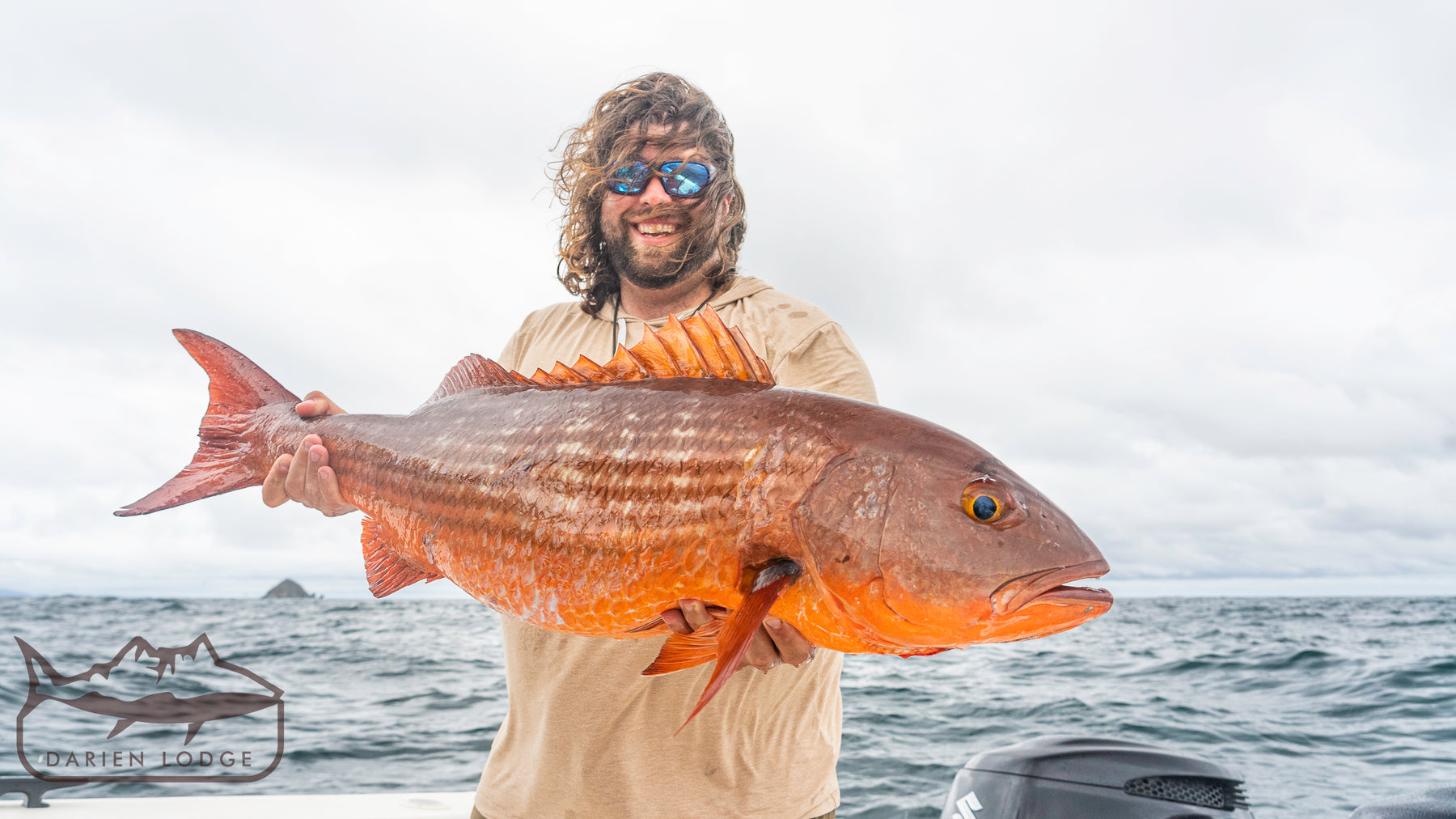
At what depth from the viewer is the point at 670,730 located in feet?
8.65

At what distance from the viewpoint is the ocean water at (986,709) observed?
9195 mm

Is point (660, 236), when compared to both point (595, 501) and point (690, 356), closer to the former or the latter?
point (690, 356)

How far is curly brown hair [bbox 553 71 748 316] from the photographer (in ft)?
11.3

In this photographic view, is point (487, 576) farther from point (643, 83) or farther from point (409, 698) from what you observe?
point (409, 698)

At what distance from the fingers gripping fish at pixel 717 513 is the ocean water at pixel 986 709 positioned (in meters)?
1.57

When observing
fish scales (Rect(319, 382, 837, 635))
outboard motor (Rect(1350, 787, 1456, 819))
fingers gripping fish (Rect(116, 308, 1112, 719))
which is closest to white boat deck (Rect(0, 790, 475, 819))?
fingers gripping fish (Rect(116, 308, 1112, 719))

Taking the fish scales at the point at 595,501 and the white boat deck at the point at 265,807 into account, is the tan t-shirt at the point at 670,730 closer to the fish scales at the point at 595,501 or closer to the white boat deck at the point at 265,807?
the fish scales at the point at 595,501

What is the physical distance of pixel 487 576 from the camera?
2.08 meters

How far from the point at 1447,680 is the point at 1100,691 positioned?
6.85 metres

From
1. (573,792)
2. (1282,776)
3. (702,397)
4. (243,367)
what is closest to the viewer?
(702,397)

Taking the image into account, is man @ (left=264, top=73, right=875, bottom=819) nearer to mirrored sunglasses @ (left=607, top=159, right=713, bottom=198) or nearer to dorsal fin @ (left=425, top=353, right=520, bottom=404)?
mirrored sunglasses @ (left=607, top=159, right=713, bottom=198)

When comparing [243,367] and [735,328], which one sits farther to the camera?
[243,367]

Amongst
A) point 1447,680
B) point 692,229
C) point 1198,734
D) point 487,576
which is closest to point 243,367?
point 487,576

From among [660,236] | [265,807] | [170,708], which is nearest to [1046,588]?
[660,236]
